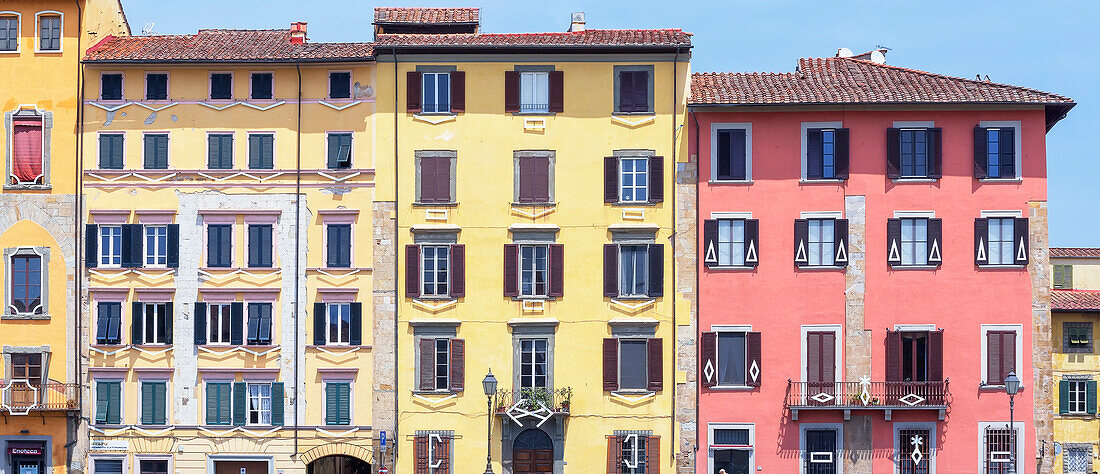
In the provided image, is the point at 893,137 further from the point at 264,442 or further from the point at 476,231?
the point at 264,442

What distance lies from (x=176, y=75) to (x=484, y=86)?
36.8ft

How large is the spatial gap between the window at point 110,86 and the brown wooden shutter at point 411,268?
1208cm

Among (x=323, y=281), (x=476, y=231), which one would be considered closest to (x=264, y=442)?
(x=323, y=281)

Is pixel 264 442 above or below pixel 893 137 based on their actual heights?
below

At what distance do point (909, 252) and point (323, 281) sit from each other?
68.3 ft

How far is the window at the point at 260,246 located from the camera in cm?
4725

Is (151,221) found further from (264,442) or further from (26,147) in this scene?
(264,442)

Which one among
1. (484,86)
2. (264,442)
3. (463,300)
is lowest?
(264,442)

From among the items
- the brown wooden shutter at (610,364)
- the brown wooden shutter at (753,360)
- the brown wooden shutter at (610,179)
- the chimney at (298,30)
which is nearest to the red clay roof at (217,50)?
the chimney at (298,30)

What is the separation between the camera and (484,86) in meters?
47.5

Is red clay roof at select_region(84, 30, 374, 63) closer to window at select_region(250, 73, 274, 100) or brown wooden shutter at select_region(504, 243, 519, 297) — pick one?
window at select_region(250, 73, 274, 100)

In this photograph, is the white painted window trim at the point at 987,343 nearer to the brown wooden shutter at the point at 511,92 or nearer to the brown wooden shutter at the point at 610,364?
the brown wooden shutter at the point at 610,364

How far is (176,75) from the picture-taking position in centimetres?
4791

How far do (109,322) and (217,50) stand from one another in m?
10.6
